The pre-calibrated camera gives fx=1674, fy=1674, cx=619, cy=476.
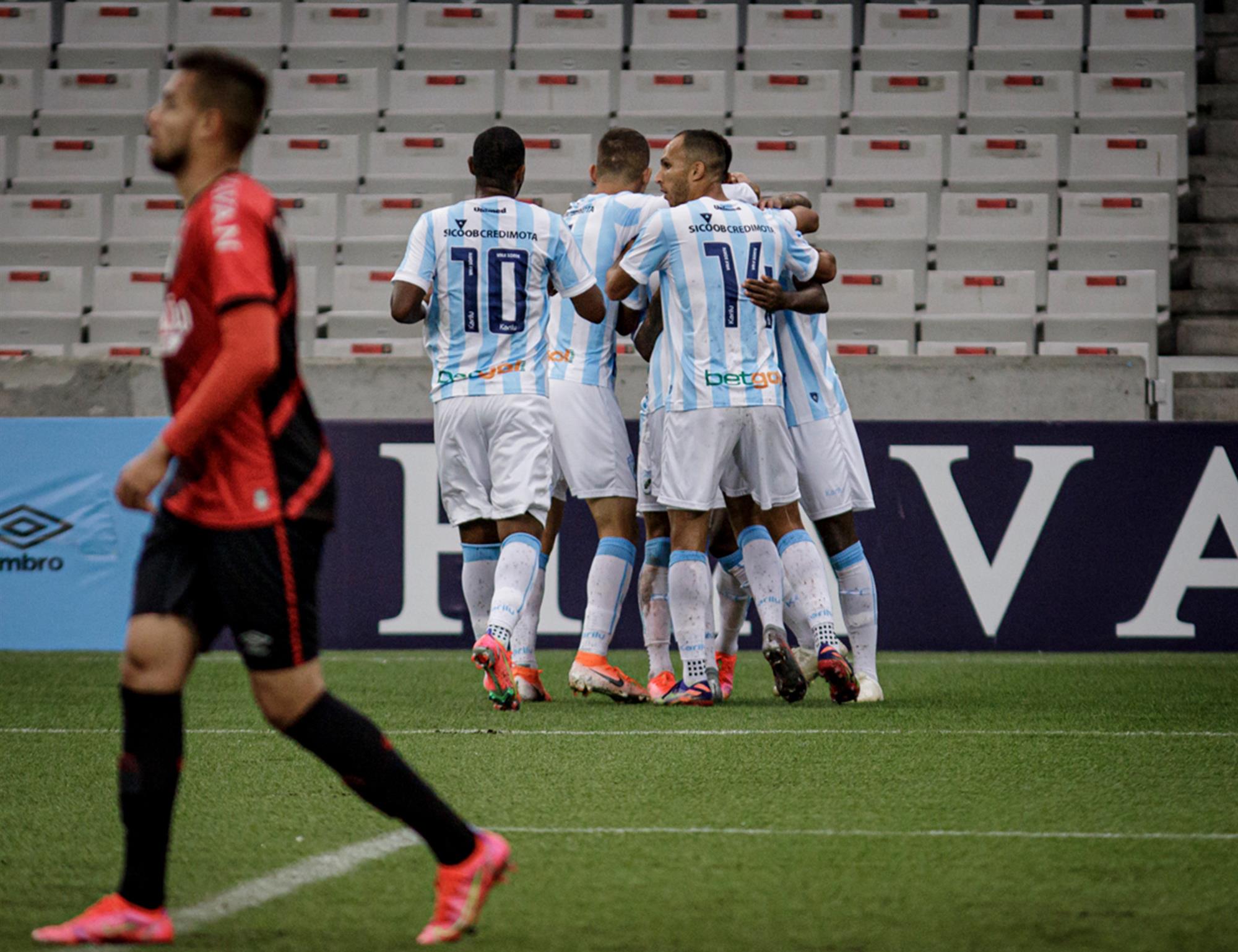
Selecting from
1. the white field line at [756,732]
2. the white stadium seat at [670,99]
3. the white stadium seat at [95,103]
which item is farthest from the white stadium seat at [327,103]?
the white field line at [756,732]

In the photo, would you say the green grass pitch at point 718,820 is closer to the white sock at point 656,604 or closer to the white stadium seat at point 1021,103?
the white sock at point 656,604

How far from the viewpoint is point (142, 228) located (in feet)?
40.9

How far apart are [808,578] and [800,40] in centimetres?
838

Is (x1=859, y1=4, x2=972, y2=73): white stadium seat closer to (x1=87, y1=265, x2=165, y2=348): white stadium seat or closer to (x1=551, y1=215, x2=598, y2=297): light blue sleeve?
(x1=87, y1=265, x2=165, y2=348): white stadium seat

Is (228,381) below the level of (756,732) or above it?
above

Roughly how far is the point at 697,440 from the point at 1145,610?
3482 mm

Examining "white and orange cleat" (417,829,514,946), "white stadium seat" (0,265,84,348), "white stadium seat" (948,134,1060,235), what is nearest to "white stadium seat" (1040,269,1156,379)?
"white stadium seat" (948,134,1060,235)

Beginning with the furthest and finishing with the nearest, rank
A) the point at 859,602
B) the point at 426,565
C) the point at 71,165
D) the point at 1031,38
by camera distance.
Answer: the point at 1031,38
the point at 71,165
the point at 426,565
the point at 859,602

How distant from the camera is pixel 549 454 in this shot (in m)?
6.12

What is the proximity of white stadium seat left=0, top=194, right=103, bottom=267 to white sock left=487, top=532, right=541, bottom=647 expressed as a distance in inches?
290

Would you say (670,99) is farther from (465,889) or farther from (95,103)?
(465,889)

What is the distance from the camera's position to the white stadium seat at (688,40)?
13516 millimetres

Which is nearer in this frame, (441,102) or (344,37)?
(441,102)

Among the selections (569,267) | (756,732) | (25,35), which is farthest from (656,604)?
(25,35)
